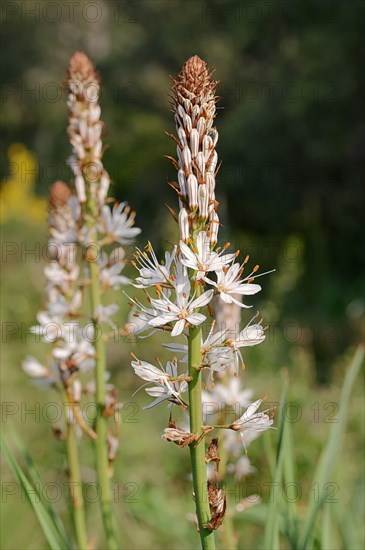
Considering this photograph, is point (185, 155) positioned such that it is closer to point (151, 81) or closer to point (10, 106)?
point (151, 81)

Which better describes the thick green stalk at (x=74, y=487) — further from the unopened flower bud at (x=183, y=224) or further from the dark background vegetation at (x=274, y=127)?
the dark background vegetation at (x=274, y=127)

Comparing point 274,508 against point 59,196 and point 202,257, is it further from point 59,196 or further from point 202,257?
point 59,196

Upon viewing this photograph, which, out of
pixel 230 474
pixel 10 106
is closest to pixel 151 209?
pixel 10 106

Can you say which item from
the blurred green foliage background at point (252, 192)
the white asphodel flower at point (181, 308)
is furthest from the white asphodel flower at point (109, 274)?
the blurred green foliage background at point (252, 192)

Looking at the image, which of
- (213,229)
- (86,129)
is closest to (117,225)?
(86,129)

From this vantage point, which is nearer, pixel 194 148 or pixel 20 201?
pixel 194 148

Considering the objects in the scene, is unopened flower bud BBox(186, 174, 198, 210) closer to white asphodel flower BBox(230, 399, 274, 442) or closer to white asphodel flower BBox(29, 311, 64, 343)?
white asphodel flower BBox(230, 399, 274, 442)
